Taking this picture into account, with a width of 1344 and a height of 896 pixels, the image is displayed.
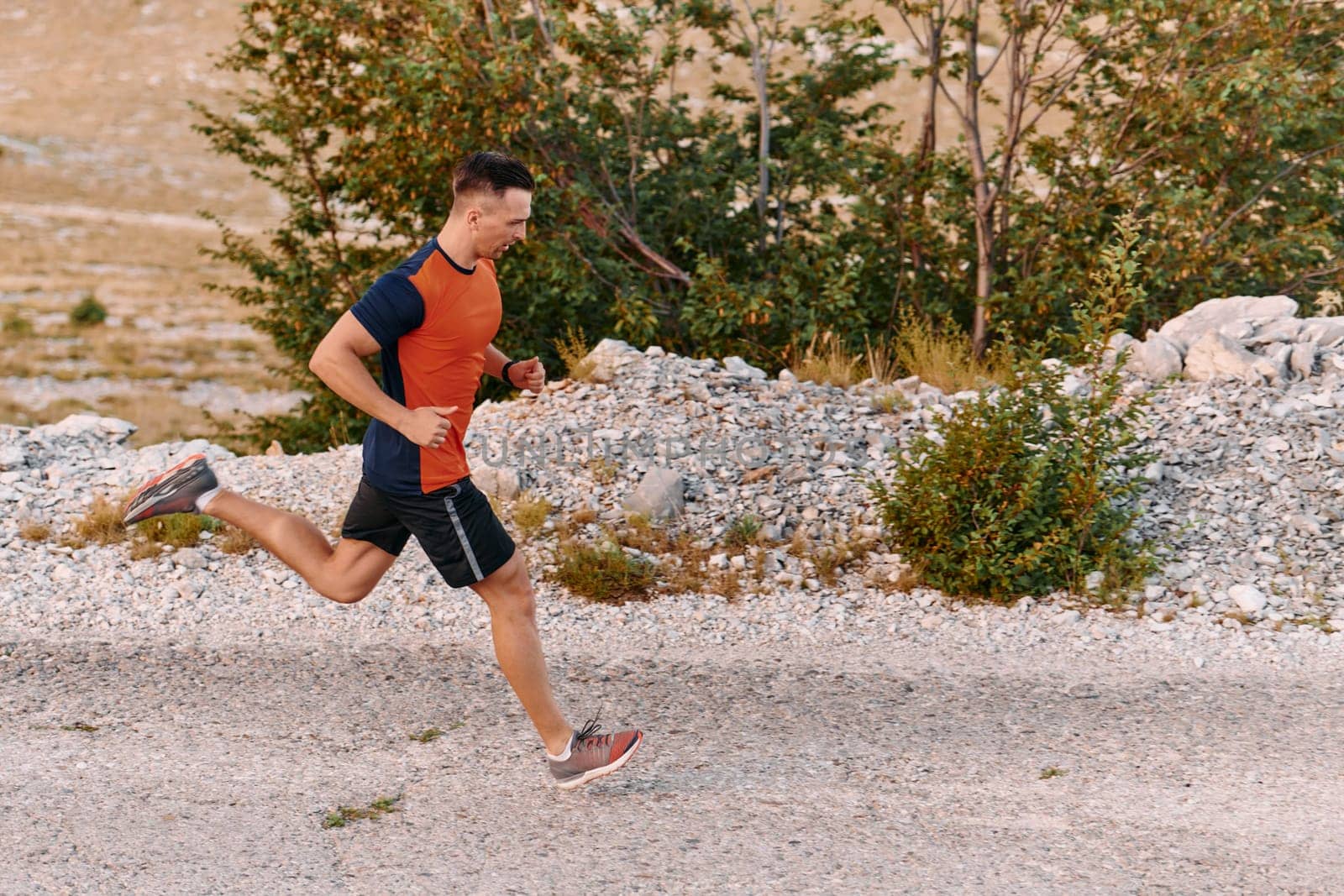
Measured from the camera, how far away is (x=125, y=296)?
3338 cm

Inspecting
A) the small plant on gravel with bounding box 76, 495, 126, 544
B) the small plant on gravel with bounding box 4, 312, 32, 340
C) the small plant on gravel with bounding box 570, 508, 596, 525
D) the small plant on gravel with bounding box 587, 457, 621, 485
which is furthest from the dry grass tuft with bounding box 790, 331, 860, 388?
the small plant on gravel with bounding box 4, 312, 32, 340

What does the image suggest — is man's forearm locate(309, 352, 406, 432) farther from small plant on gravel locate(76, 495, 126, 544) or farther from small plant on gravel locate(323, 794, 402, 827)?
small plant on gravel locate(76, 495, 126, 544)

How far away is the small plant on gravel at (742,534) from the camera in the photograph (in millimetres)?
6840

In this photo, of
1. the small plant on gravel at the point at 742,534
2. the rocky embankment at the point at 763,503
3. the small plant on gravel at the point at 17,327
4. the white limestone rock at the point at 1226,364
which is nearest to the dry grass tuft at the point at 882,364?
the rocky embankment at the point at 763,503

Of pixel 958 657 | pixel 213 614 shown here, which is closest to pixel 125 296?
pixel 213 614

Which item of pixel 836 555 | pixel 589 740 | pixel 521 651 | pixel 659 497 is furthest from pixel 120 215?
pixel 589 740

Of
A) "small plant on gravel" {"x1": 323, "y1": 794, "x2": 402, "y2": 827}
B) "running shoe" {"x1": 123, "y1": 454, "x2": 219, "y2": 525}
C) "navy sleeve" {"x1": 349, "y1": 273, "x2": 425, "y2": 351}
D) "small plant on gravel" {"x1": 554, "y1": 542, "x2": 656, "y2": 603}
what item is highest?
"navy sleeve" {"x1": 349, "y1": 273, "x2": 425, "y2": 351}

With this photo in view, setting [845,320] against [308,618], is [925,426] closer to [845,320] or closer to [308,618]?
[845,320]

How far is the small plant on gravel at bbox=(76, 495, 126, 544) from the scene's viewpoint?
679 cm

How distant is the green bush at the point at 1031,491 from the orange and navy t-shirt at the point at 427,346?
316 centimetres

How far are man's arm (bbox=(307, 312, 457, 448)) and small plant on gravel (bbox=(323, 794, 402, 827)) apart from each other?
1234 millimetres

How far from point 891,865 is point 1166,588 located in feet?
10.6

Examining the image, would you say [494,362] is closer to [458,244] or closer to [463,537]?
[458,244]

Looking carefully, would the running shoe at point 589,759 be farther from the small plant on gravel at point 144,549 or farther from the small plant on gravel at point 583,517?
the small plant on gravel at point 144,549
